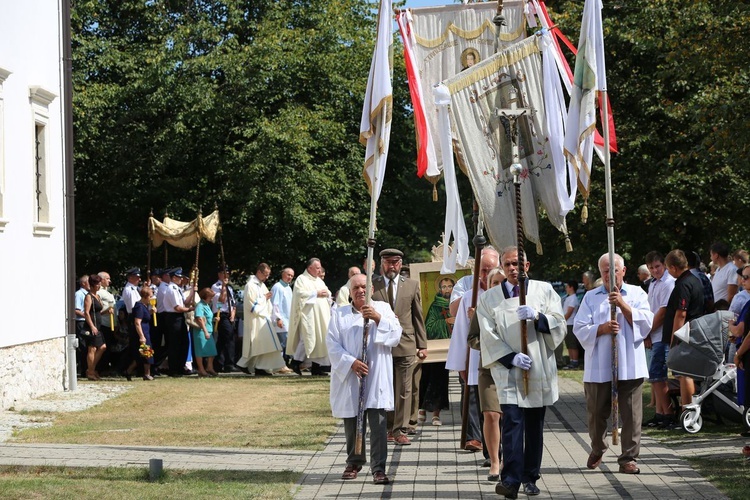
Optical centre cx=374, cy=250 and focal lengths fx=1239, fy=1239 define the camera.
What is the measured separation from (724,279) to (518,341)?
21.0 feet

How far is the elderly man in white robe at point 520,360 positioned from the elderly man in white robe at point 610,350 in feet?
4.08

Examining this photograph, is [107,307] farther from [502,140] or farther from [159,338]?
[502,140]

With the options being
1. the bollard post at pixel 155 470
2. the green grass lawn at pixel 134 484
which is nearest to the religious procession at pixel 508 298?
the green grass lawn at pixel 134 484

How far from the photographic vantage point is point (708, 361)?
523 inches

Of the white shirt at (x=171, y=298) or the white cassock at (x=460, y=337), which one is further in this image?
the white shirt at (x=171, y=298)

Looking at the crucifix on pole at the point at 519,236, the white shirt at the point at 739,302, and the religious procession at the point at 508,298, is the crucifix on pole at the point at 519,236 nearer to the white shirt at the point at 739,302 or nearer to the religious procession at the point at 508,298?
the religious procession at the point at 508,298

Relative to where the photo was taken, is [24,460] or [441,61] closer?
[24,460]

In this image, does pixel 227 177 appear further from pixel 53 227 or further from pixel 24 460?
pixel 24 460

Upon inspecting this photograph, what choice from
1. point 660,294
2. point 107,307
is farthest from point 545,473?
point 107,307

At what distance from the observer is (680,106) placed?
24984 millimetres

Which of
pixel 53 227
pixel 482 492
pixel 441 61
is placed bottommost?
pixel 482 492

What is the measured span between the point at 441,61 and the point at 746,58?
749 cm

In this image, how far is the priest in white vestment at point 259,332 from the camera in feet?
75.9

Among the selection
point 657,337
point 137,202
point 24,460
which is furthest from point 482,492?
point 137,202
